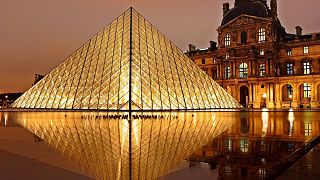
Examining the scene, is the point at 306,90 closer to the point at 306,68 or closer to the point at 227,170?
the point at 306,68

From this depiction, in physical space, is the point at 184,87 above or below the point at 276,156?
above

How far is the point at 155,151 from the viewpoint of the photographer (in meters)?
6.41

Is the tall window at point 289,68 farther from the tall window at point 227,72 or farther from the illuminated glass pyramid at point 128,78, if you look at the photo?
the illuminated glass pyramid at point 128,78

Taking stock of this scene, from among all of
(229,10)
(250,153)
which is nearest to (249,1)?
(229,10)

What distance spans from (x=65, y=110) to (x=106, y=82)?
4.21m

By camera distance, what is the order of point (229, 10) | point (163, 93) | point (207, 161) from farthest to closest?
point (229, 10), point (163, 93), point (207, 161)

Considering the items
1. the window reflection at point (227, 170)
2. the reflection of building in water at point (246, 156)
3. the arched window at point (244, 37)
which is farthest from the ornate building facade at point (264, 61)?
the window reflection at point (227, 170)

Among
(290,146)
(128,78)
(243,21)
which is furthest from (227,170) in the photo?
(243,21)

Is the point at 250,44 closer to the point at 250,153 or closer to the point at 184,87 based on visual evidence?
the point at 184,87

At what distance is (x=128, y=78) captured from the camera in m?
24.0

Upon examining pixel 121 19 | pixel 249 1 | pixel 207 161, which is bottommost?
pixel 207 161

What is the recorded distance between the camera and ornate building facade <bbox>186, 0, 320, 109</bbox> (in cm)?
4975

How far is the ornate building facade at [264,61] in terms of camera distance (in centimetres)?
4975

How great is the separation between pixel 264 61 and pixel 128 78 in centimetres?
3322
